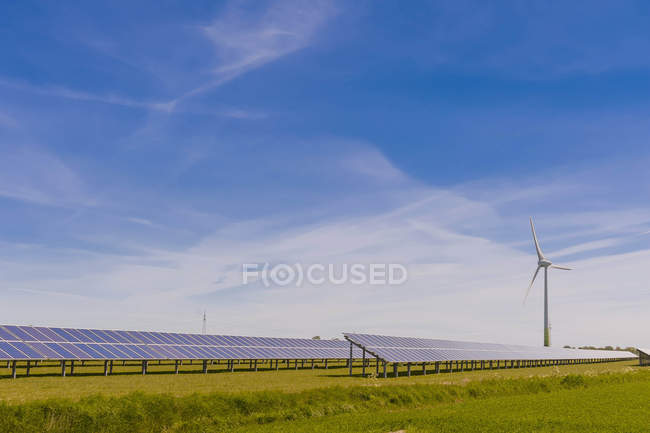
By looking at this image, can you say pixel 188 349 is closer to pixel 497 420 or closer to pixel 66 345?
pixel 66 345

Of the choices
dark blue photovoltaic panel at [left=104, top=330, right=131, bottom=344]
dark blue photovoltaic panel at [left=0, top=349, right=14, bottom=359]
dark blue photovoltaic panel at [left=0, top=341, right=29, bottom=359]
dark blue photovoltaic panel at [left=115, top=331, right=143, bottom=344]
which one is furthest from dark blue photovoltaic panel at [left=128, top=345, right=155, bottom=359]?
dark blue photovoltaic panel at [left=0, top=349, right=14, bottom=359]

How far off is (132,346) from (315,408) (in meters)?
31.2

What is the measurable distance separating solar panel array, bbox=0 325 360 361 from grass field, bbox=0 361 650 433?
4324 millimetres

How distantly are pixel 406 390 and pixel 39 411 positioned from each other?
22613mm

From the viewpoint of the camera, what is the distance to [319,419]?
1208 inches

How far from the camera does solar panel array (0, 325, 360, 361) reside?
48.8 meters

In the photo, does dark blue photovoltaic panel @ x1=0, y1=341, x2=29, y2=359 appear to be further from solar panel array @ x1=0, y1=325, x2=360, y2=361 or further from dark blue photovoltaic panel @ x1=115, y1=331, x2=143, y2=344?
dark blue photovoltaic panel @ x1=115, y1=331, x2=143, y2=344

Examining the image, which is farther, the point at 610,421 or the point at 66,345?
the point at 66,345

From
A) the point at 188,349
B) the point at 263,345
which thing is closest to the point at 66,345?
the point at 188,349

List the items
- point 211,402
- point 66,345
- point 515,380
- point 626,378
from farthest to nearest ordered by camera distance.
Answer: point 626,378, point 66,345, point 515,380, point 211,402

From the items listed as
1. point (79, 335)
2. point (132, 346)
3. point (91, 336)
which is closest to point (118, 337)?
point (91, 336)

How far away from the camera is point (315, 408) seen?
32.2 metres

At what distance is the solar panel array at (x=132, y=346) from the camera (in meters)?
48.8

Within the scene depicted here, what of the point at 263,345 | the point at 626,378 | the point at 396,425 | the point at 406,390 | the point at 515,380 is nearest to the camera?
the point at 396,425
